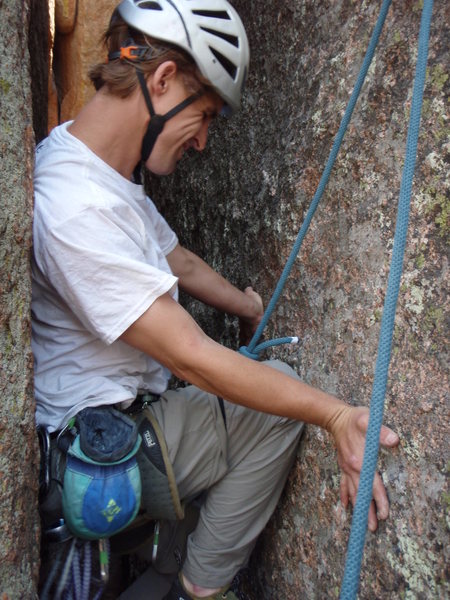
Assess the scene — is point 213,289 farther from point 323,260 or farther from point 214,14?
point 214,14

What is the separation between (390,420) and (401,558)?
422mm

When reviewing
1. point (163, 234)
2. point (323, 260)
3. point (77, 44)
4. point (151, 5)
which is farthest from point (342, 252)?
point (77, 44)

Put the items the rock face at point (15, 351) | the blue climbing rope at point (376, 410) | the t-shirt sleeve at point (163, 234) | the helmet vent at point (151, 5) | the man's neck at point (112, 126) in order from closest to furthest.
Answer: the blue climbing rope at point (376, 410) → the rock face at point (15, 351) → the man's neck at point (112, 126) → the helmet vent at point (151, 5) → the t-shirt sleeve at point (163, 234)

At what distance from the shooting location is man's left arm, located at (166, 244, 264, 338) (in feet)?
9.57

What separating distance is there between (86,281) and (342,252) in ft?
3.33

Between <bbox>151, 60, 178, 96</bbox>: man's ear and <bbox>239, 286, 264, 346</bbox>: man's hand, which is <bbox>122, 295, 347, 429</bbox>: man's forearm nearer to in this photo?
<bbox>151, 60, 178, 96</bbox>: man's ear

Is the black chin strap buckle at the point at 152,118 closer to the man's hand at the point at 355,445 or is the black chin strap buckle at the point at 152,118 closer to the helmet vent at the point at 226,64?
the helmet vent at the point at 226,64

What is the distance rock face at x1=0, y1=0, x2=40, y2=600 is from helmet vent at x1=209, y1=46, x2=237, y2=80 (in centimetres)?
73

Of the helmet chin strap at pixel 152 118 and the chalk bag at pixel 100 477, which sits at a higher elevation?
the helmet chin strap at pixel 152 118

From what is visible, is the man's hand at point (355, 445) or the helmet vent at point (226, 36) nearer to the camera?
the man's hand at point (355, 445)

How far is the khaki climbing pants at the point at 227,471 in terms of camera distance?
2.38 m

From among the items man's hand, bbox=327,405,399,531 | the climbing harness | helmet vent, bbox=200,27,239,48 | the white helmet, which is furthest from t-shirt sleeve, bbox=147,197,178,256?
the climbing harness

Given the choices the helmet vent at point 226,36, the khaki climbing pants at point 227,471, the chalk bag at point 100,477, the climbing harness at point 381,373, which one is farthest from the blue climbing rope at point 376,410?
the helmet vent at point 226,36

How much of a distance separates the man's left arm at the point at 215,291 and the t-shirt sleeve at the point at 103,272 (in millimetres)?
965
